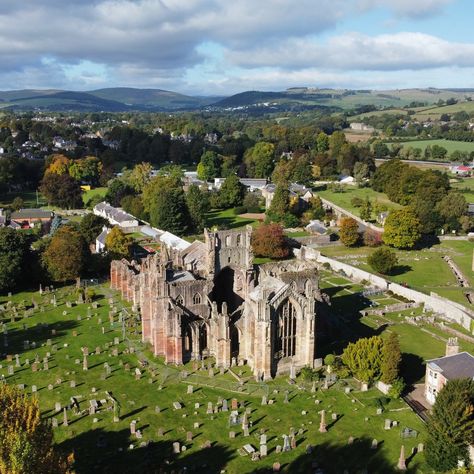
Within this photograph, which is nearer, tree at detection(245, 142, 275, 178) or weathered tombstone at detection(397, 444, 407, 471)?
weathered tombstone at detection(397, 444, 407, 471)

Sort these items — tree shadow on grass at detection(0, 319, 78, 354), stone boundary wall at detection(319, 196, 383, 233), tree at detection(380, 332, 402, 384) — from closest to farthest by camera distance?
tree at detection(380, 332, 402, 384) < tree shadow on grass at detection(0, 319, 78, 354) < stone boundary wall at detection(319, 196, 383, 233)

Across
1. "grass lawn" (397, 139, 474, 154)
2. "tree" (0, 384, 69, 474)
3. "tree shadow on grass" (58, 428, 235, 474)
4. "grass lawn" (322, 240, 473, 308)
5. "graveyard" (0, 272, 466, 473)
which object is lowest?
"grass lawn" (322, 240, 473, 308)

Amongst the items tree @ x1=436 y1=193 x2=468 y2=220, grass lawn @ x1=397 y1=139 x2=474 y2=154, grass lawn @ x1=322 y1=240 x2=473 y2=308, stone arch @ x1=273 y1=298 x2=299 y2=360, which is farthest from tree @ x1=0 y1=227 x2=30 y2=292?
grass lawn @ x1=397 y1=139 x2=474 y2=154

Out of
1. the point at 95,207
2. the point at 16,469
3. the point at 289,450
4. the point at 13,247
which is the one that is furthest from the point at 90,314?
the point at 95,207

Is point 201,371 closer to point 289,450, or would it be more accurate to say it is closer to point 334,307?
point 289,450

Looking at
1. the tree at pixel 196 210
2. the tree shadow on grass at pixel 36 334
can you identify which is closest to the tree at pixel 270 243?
the tree at pixel 196 210

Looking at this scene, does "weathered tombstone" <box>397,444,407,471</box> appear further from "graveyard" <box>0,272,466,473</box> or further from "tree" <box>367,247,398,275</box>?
"tree" <box>367,247,398,275</box>
